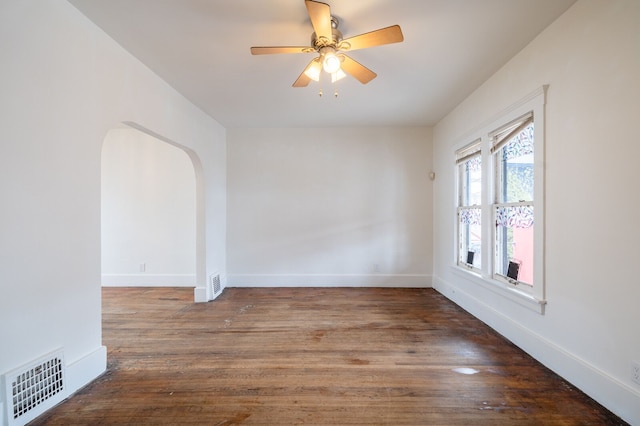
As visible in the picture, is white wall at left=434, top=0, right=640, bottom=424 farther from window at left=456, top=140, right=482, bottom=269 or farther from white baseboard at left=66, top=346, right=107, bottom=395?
white baseboard at left=66, top=346, right=107, bottom=395

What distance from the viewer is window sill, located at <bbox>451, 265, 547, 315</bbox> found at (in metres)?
2.28

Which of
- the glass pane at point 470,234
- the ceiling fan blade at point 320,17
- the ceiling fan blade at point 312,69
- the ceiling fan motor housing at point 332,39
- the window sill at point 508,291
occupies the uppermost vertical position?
the ceiling fan motor housing at point 332,39

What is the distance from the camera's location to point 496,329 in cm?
285

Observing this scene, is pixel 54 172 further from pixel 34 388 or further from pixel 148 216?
pixel 148 216

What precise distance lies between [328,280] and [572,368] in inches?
124

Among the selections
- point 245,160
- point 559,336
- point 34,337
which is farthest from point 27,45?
point 559,336

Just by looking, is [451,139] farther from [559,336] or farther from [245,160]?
[245,160]

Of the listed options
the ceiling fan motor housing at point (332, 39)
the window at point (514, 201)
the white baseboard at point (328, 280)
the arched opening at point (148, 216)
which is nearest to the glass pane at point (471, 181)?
the window at point (514, 201)

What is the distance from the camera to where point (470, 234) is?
12.0 ft

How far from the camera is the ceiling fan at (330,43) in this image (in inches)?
68.8

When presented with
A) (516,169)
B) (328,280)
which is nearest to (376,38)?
(516,169)

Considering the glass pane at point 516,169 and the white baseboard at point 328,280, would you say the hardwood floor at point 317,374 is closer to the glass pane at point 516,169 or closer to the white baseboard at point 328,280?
the white baseboard at point 328,280

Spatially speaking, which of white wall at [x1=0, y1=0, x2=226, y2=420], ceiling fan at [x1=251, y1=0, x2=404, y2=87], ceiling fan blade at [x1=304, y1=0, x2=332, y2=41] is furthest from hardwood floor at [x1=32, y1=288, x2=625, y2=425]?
ceiling fan blade at [x1=304, y1=0, x2=332, y2=41]

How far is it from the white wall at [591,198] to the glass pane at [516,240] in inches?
12.5
